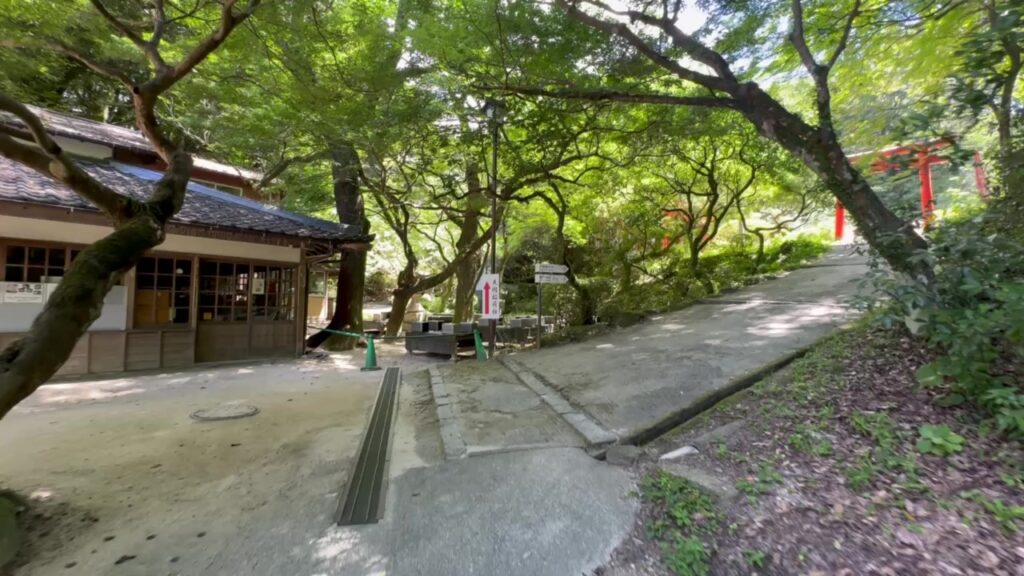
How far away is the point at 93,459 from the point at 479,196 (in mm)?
9353

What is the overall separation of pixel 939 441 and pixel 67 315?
5.86 m

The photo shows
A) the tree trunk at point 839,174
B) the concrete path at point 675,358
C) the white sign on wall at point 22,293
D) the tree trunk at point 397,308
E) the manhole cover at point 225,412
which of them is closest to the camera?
the tree trunk at point 839,174

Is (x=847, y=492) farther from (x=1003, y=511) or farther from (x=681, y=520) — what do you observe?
(x=681, y=520)

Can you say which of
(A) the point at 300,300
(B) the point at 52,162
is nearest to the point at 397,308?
(A) the point at 300,300

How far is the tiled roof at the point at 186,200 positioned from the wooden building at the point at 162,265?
0.08 feet

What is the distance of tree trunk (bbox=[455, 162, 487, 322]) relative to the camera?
39.6ft

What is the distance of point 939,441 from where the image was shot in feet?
9.45

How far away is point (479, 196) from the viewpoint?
475 inches

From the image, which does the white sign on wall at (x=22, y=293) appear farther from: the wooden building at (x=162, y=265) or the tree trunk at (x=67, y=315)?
the tree trunk at (x=67, y=315)

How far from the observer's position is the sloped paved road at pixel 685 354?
4578 mm

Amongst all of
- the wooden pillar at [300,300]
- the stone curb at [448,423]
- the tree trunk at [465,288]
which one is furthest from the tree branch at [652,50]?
the tree trunk at [465,288]

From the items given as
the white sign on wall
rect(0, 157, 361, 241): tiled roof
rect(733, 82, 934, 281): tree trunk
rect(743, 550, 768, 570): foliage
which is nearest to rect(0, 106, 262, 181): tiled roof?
rect(0, 157, 361, 241): tiled roof

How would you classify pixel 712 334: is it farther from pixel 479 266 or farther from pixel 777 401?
pixel 479 266

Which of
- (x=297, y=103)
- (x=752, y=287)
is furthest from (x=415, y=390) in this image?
(x=752, y=287)
